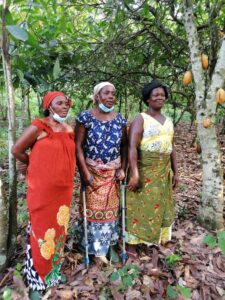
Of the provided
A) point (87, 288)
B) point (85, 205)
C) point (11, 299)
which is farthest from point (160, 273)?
point (11, 299)

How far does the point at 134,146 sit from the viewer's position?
2744 mm

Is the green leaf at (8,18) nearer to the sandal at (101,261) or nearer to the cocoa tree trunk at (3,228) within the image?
the cocoa tree trunk at (3,228)

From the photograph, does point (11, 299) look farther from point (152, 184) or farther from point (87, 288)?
point (152, 184)

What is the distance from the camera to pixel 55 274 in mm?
2521

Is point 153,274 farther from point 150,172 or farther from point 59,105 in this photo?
point 59,105

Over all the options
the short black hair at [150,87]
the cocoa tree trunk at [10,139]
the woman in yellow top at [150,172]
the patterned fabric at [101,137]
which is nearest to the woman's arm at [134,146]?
the woman in yellow top at [150,172]

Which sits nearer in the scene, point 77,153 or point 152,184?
point 77,153

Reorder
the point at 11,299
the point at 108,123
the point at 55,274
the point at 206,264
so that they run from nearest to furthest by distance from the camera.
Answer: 1. the point at 11,299
2. the point at 55,274
3. the point at 108,123
4. the point at 206,264

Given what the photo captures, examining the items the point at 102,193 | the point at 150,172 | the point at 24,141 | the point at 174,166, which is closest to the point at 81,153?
the point at 102,193

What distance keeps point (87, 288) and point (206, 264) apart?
1128 mm

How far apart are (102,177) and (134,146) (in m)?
0.39

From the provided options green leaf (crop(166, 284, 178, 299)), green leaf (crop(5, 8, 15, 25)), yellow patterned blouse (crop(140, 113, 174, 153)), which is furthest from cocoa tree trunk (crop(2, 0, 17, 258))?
green leaf (crop(166, 284, 178, 299))

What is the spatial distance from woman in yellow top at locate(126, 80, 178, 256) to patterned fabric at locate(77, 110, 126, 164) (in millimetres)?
143

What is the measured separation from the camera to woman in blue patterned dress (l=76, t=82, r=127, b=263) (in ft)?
8.66
